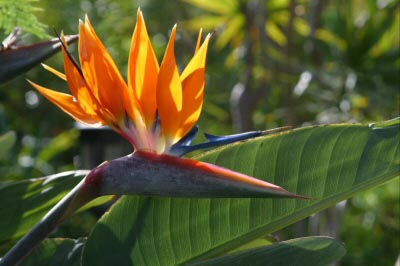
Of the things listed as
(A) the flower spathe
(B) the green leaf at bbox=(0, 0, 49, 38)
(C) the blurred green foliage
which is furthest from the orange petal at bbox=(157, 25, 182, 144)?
(C) the blurred green foliage

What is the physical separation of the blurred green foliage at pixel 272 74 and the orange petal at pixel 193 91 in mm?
1191

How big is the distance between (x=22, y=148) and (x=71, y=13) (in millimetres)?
755

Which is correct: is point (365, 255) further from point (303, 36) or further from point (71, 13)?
point (71, 13)

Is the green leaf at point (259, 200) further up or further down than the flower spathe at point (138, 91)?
further down

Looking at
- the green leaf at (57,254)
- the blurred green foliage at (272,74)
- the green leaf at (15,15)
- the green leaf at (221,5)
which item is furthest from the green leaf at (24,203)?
the green leaf at (221,5)

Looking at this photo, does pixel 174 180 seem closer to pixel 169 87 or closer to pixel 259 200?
pixel 169 87

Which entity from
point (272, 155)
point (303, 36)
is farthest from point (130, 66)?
point (303, 36)

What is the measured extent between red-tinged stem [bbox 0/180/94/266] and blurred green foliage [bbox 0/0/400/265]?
1219 mm

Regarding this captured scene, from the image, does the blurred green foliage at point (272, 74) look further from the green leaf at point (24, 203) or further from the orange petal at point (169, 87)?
the orange petal at point (169, 87)

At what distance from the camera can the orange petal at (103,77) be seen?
0.73m

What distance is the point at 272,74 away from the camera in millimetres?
2539

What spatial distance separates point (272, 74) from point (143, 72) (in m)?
1.81

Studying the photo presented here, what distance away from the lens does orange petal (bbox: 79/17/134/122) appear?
2.40 feet

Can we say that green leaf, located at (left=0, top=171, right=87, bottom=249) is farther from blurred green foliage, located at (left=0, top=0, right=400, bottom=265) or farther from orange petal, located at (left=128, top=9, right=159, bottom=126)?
blurred green foliage, located at (left=0, top=0, right=400, bottom=265)
